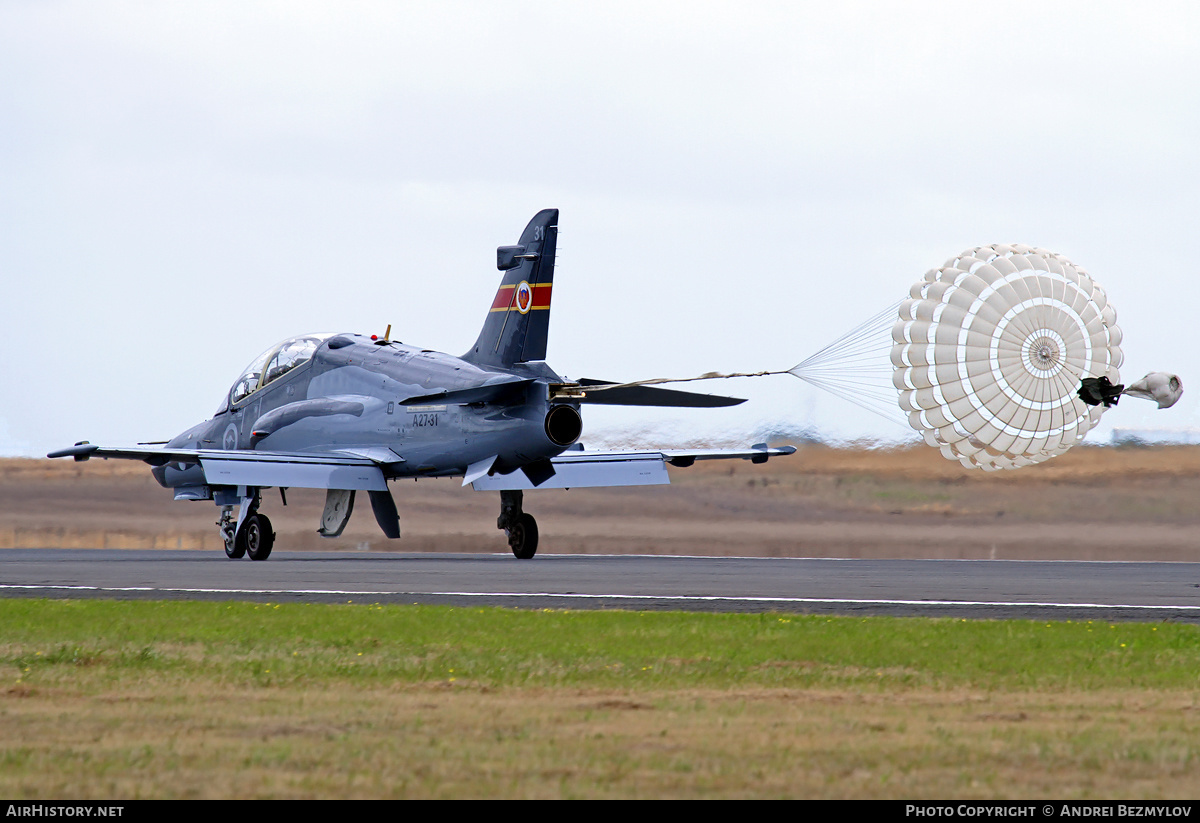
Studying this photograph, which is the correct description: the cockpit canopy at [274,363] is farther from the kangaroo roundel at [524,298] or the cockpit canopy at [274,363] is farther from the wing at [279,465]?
the kangaroo roundel at [524,298]

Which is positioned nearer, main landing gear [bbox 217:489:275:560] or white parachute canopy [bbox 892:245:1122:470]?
white parachute canopy [bbox 892:245:1122:470]

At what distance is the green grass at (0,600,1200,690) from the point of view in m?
12.0

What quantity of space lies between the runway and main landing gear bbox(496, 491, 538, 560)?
2288 mm

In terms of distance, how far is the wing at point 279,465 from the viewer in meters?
32.6

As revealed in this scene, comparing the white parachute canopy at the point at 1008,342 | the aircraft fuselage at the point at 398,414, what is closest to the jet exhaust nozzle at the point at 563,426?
the aircraft fuselage at the point at 398,414

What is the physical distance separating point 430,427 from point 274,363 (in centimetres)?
626

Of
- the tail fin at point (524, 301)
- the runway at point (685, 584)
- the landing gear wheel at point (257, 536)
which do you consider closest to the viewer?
the runway at point (685, 584)

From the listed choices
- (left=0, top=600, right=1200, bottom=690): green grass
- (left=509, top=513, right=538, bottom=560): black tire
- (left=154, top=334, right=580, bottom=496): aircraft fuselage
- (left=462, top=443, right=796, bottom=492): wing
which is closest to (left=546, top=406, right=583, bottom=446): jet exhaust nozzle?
(left=154, top=334, right=580, bottom=496): aircraft fuselage

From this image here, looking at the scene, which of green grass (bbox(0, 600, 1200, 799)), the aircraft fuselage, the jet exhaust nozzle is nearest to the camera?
green grass (bbox(0, 600, 1200, 799))

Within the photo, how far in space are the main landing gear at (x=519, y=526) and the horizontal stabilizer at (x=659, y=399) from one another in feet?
11.5

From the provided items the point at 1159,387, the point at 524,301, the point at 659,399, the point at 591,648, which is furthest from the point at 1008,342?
the point at 591,648

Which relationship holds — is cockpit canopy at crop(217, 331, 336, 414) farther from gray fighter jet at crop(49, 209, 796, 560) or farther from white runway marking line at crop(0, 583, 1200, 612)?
white runway marking line at crop(0, 583, 1200, 612)

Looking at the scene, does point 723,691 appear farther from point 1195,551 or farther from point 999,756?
point 1195,551
